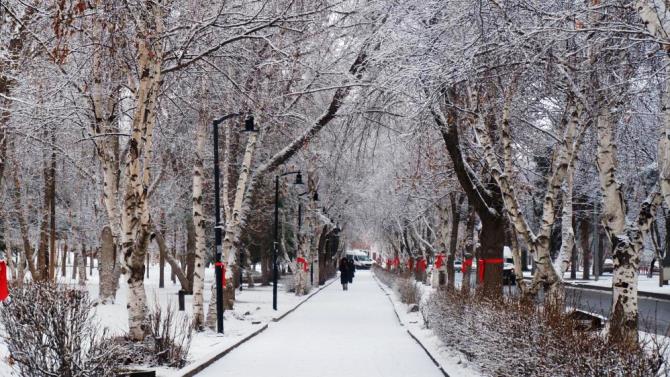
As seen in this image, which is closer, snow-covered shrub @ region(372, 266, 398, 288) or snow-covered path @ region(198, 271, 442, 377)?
snow-covered path @ region(198, 271, 442, 377)

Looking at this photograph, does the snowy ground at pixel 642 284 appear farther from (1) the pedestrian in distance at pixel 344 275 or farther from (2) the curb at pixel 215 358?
(2) the curb at pixel 215 358

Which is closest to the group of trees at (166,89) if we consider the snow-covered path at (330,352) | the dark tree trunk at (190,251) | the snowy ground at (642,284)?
the snow-covered path at (330,352)

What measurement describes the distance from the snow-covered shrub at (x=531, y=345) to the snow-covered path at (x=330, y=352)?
3.85 feet

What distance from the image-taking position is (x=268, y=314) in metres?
26.0

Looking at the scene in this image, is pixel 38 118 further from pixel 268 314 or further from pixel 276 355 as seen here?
pixel 268 314

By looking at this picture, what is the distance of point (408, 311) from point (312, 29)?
11.7m

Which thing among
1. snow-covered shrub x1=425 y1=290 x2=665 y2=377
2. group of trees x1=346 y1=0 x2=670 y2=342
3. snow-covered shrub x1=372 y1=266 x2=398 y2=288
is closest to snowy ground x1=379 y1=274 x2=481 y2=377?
snow-covered shrub x1=425 y1=290 x2=665 y2=377

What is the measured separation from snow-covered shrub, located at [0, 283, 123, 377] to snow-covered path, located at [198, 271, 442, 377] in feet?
11.3

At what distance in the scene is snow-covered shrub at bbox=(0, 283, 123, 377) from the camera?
8586 millimetres

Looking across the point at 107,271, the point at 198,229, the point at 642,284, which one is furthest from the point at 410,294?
the point at 642,284

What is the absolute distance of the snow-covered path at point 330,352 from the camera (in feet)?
40.8

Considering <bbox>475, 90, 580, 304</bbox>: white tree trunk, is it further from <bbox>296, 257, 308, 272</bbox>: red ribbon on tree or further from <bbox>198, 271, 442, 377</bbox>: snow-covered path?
<bbox>296, 257, 308, 272</bbox>: red ribbon on tree

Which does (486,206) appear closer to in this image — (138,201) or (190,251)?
(138,201)

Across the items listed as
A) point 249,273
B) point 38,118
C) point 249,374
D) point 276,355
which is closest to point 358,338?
point 276,355
